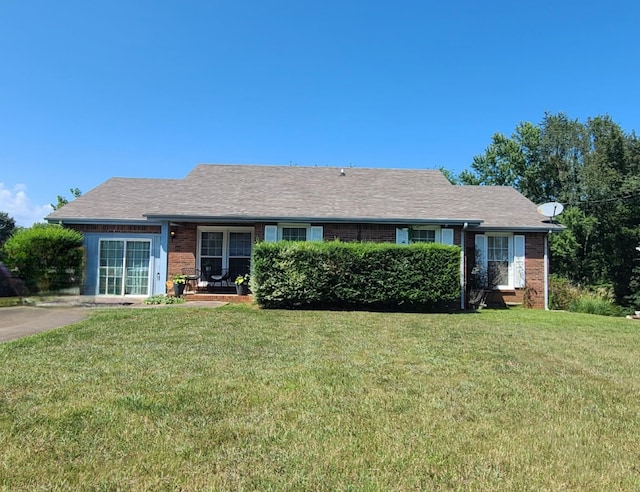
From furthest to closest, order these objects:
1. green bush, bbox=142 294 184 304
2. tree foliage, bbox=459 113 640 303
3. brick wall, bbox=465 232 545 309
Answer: tree foliage, bbox=459 113 640 303
brick wall, bbox=465 232 545 309
green bush, bbox=142 294 184 304

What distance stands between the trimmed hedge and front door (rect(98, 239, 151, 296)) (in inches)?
207

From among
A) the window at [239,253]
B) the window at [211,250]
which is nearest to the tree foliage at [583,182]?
the window at [239,253]

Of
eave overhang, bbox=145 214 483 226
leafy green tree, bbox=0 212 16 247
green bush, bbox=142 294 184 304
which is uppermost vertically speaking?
leafy green tree, bbox=0 212 16 247

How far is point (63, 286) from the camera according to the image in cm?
1376

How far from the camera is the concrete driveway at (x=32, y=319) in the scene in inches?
300

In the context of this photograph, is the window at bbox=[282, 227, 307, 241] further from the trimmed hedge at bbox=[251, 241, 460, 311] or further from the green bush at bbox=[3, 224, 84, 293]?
the green bush at bbox=[3, 224, 84, 293]

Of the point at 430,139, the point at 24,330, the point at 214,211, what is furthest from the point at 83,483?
the point at 430,139

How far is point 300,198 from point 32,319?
29.9ft

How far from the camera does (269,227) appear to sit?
13.7m

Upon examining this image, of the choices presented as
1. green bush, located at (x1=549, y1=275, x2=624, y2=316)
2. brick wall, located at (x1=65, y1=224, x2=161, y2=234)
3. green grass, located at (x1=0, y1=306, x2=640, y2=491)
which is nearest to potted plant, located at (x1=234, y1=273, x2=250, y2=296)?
brick wall, located at (x1=65, y1=224, x2=161, y2=234)

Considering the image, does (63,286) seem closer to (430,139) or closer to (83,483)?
(83,483)

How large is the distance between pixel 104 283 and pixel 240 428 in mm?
13161

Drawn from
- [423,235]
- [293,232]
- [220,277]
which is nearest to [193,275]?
[220,277]

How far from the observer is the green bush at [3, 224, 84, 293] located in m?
13.3
